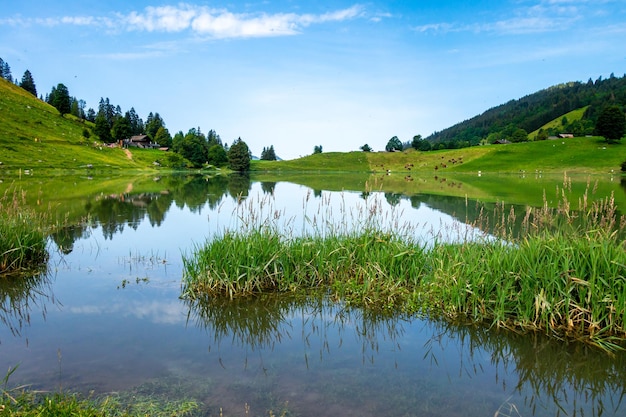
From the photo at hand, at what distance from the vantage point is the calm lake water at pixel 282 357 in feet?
17.8

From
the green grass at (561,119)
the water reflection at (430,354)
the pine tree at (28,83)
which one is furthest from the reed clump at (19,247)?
the green grass at (561,119)

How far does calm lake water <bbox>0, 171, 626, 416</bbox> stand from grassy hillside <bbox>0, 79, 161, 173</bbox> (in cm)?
6445

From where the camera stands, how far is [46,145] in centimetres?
8331

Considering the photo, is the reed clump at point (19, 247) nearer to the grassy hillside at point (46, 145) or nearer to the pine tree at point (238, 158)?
the grassy hillside at point (46, 145)

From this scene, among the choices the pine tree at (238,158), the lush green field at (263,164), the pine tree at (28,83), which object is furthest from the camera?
the pine tree at (28,83)

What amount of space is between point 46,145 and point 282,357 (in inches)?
3773

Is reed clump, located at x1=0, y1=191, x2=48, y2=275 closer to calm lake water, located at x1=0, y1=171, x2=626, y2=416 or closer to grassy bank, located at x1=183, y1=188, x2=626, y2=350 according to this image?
calm lake water, located at x1=0, y1=171, x2=626, y2=416

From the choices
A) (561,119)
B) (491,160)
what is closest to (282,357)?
(491,160)

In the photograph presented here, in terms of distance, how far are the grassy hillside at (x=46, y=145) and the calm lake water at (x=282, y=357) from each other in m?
64.5

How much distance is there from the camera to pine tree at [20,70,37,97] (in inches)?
5984

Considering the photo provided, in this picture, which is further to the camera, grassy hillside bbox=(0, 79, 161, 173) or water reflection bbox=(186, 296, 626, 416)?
grassy hillside bbox=(0, 79, 161, 173)

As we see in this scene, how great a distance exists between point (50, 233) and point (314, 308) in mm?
12665

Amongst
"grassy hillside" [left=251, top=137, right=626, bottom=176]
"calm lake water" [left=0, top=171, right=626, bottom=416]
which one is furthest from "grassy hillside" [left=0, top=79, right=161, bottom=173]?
"calm lake water" [left=0, top=171, right=626, bottom=416]

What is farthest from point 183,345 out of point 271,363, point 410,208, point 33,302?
point 410,208
